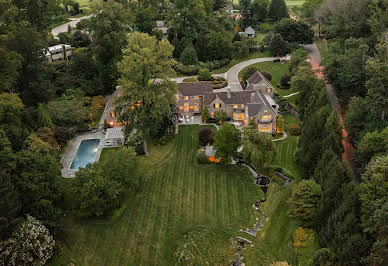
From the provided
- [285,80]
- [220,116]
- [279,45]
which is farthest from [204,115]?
[279,45]

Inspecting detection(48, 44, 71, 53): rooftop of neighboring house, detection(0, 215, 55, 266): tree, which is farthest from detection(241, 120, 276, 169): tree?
detection(48, 44, 71, 53): rooftop of neighboring house

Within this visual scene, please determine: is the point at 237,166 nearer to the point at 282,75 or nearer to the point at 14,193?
the point at 14,193

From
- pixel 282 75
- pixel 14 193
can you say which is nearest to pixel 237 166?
pixel 14 193

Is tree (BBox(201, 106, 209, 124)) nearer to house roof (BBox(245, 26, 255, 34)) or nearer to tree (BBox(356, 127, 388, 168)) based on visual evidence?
tree (BBox(356, 127, 388, 168))

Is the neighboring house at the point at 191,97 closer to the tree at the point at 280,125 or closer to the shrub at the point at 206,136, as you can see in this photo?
the shrub at the point at 206,136

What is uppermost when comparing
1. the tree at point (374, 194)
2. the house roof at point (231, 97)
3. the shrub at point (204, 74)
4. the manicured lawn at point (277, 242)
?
the tree at point (374, 194)

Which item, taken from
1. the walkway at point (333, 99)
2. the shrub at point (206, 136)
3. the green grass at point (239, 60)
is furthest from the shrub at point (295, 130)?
the green grass at point (239, 60)
